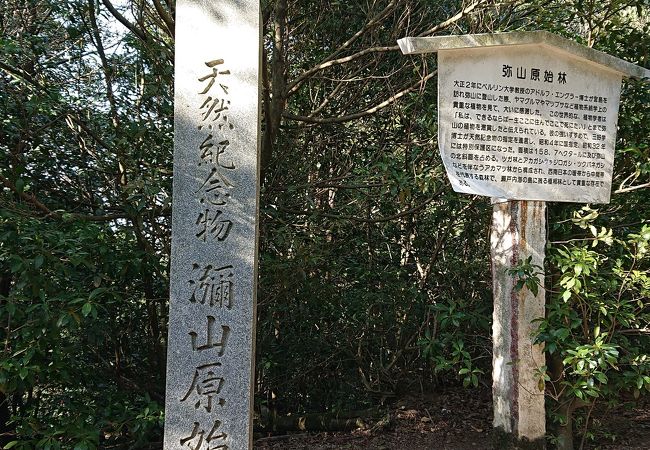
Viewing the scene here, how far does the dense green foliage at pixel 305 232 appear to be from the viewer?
3551 millimetres

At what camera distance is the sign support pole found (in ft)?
11.5

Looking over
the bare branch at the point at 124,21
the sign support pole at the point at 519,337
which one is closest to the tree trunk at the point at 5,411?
the bare branch at the point at 124,21

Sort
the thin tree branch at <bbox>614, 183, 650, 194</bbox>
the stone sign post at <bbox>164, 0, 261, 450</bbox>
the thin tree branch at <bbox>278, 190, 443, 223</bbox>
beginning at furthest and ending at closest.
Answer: the thin tree branch at <bbox>278, 190, 443, 223</bbox>, the thin tree branch at <bbox>614, 183, 650, 194</bbox>, the stone sign post at <bbox>164, 0, 261, 450</bbox>

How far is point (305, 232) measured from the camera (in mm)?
4551

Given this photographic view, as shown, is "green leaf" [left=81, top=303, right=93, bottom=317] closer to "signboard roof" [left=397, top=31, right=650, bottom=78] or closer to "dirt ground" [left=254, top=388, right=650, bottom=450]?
"dirt ground" [left=254, top=388, right=650, bottom=450]

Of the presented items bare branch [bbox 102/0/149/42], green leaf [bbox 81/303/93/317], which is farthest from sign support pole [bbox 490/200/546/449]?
bare branch [bbox 102/0/149/42]

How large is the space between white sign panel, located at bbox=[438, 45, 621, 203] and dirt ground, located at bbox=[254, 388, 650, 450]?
1.92m

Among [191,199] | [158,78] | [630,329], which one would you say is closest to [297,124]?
[158,78]

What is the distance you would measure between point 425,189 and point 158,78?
6.74ft

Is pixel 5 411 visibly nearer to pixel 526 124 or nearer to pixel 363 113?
pixel 363 113

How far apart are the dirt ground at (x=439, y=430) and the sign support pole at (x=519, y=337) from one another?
3.58 ft

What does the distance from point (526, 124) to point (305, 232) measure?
1.80 metres

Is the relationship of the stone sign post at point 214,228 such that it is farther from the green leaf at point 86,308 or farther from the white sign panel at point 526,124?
the white sign panel at point 526,124

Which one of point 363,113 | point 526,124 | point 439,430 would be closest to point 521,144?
point 526,124
